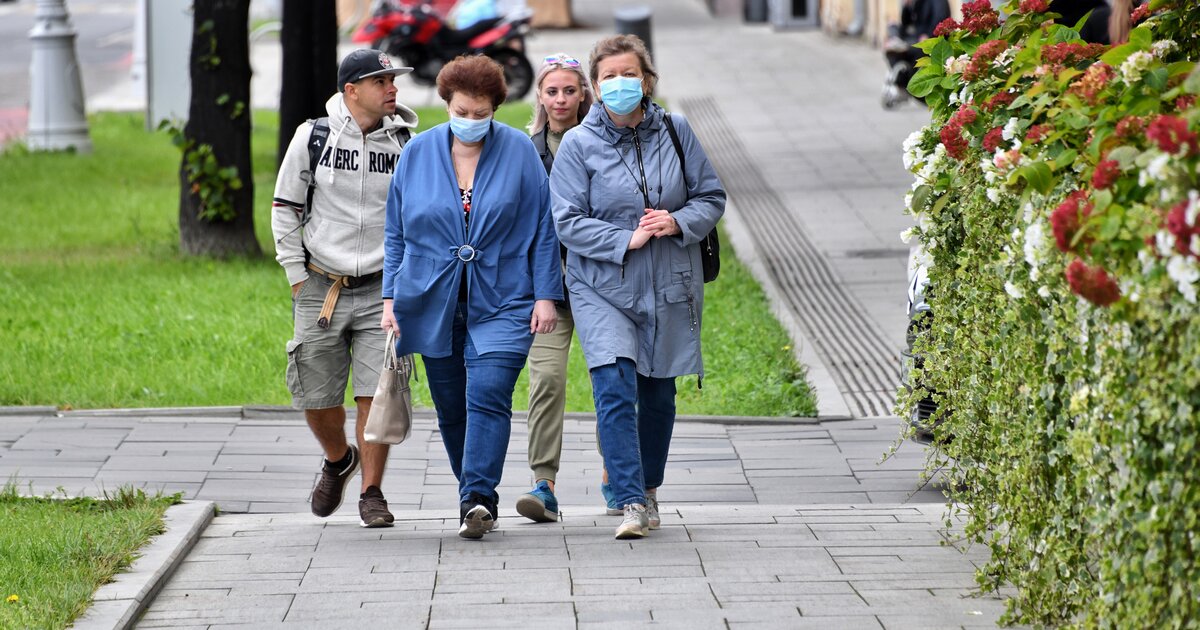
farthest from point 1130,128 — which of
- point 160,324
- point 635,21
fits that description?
point 635,21

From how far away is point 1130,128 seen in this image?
160 inches

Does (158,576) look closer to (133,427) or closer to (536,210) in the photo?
(536,210)

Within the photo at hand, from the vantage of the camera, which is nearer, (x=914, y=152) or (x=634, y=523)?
(x=914, y=152)

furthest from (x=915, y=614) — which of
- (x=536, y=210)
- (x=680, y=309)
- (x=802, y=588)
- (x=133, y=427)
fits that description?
(x=133, y=427)

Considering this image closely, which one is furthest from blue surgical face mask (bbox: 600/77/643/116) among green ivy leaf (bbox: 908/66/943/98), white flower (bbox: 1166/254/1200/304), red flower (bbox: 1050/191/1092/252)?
white flower (bbox: 1166/254/1200/304)

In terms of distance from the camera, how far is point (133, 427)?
26.0 ft

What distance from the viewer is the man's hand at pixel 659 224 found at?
5820 millimetres

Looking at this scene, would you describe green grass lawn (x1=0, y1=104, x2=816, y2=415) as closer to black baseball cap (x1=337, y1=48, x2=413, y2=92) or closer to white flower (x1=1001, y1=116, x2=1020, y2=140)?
black baseball cap (x1=337, y1=48, x2=413, y2=92)

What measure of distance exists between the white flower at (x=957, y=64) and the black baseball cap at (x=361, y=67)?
195cm

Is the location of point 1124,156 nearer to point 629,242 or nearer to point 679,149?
point 629,242

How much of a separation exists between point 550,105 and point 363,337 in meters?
1.09

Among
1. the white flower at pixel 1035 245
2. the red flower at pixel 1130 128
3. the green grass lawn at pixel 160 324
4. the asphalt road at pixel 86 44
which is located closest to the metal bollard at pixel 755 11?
the asphalt road at pixel 86 44

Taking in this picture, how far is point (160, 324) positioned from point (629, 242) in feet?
16.3

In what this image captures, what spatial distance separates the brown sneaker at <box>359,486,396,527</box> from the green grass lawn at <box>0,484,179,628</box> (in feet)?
Answer: 2.31
